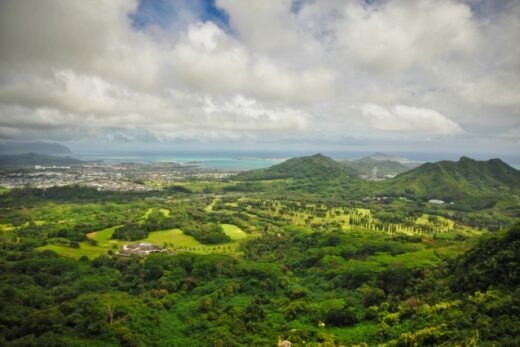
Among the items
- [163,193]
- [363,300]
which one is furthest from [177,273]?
[163,193]

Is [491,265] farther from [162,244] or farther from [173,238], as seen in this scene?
[173,238]

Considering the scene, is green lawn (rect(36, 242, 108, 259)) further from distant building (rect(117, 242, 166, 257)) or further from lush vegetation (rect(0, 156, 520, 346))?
distant building (rect(117, 242, 166, 257))

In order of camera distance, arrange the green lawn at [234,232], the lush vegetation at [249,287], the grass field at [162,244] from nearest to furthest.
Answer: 1. the lush vegetation at [249,287]
2. the grass field at [162,244]
3. the green lawn at [234,232]

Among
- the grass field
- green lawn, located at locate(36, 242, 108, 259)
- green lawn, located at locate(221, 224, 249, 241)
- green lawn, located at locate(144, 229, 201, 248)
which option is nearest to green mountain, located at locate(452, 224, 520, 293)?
the grass field

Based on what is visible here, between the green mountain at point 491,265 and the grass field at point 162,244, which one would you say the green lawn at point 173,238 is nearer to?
the grass field at point 162,244

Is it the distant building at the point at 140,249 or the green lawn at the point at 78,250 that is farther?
the distant building at the point at 140,249

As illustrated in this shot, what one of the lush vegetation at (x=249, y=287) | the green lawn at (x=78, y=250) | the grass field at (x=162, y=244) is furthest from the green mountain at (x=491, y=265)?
the green lawn at (x=78, y=250)

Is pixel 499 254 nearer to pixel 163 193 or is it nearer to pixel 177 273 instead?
pixel 177 273

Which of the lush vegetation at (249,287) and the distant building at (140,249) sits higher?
the lush vegetation at (249,287)

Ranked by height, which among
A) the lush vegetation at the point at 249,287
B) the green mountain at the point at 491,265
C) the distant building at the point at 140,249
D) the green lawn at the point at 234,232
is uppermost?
the green mountain at the point at 491,265
